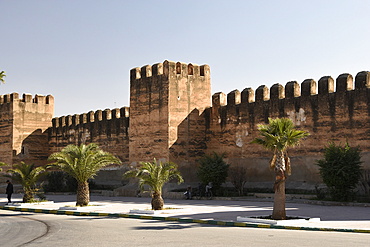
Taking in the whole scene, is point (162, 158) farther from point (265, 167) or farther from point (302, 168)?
point (302, 168)

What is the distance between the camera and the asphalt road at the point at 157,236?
877cm

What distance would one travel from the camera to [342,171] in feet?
56.2

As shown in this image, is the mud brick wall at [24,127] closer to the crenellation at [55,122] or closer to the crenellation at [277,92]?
the crenellation at [55,122]

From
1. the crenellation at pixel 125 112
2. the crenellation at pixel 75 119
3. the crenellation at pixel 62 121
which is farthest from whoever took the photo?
the crenellation at pixel 62 121

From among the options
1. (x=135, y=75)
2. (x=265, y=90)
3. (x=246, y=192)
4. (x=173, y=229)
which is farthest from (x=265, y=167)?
(x=173, y=229)

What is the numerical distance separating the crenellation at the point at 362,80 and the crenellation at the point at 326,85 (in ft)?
3.64

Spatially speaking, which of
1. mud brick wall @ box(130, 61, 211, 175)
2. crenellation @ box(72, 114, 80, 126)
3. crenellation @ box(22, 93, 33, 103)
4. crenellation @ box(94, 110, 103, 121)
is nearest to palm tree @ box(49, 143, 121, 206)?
mud brick wall @ box(130, 61, 211, 175)

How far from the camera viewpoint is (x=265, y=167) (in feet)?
71.2

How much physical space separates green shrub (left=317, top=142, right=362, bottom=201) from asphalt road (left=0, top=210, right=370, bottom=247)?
686 cm

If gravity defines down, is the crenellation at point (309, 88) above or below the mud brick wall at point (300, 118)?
above

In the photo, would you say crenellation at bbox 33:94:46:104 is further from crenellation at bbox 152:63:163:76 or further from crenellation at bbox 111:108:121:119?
crenellation at bbox 152:63:163:76

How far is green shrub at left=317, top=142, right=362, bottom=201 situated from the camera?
56.5 ft

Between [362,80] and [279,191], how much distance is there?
28.0 feet

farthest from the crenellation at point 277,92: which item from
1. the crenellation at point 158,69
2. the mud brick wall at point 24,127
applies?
the mud brick wall at point 24,127
